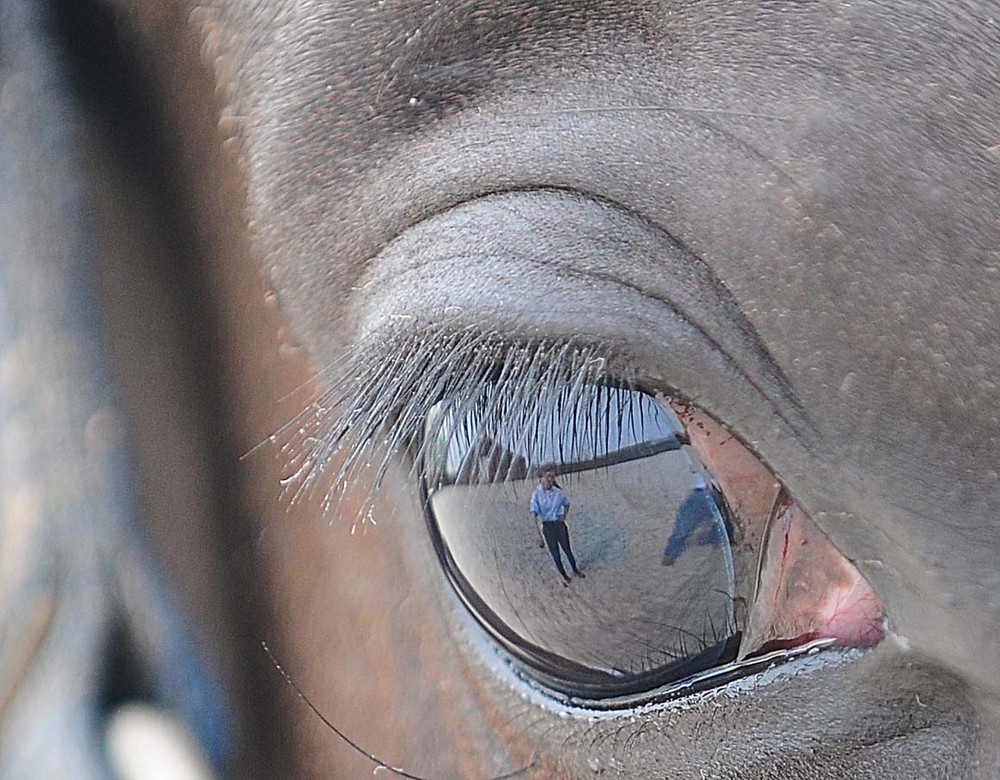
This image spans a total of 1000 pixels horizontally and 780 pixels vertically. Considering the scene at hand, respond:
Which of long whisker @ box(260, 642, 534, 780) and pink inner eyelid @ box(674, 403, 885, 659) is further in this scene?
long whisker @ box(260, 642, 534, 780)

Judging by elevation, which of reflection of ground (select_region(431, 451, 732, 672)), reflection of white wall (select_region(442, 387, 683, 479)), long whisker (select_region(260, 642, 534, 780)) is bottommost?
long whisker (select_region(260, 642, 534, 780))

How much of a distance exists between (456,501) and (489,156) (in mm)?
212

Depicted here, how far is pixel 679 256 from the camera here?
0.56 m

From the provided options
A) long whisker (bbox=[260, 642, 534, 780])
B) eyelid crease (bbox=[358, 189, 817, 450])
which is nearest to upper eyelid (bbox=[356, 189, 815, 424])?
eyelid crease (bbox=[358, 189, 817, 450])

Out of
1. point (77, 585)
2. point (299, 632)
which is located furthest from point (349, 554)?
point (77, 585)

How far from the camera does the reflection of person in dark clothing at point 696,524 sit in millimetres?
636

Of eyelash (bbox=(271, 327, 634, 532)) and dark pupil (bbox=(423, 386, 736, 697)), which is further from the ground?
eyelash (bbox=(271, 327, 634, 532))

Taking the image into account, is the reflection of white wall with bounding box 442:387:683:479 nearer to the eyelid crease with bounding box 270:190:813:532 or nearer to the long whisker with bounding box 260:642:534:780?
the eyelid crease with bounding box 270:190:813:532

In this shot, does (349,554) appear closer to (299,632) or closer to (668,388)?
(299,632)

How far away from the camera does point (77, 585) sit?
0.76m

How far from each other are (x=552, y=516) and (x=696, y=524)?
0.08 meters

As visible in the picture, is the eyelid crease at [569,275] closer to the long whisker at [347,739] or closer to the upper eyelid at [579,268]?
the upper eyelid at [579,268]

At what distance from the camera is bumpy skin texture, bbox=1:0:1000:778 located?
497mm

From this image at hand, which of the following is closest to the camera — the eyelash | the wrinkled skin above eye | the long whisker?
the wrinkled skin above eye
